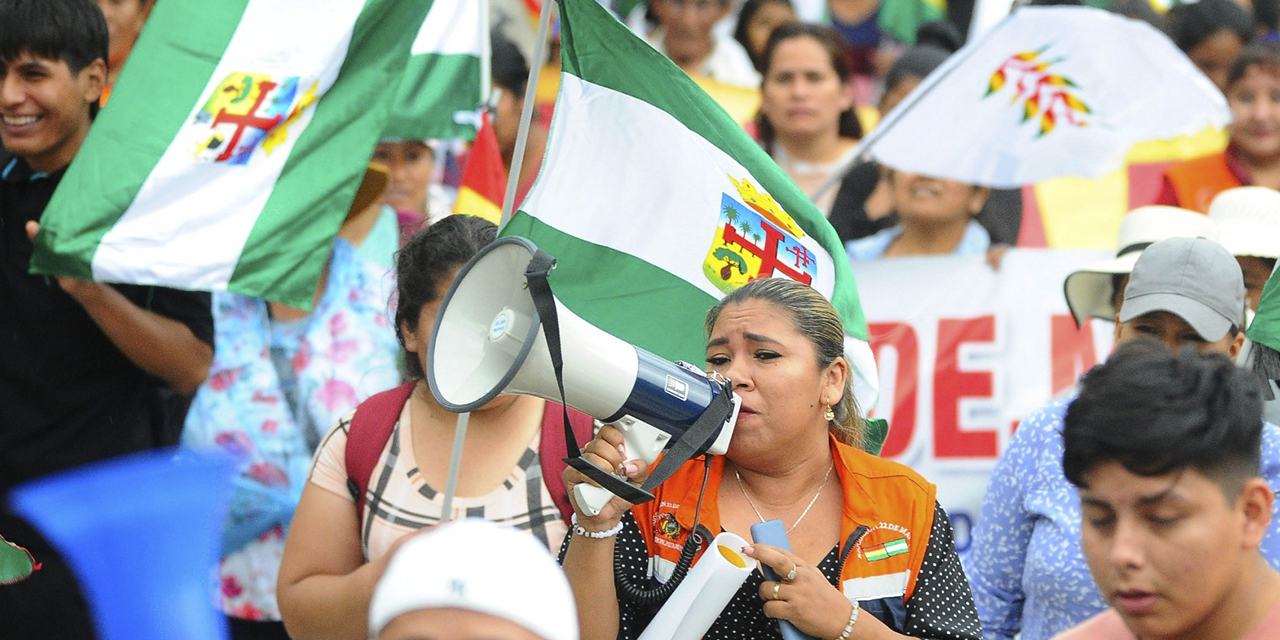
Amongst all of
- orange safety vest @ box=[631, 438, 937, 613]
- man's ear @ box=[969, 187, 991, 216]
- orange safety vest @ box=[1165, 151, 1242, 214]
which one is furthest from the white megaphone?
orange safety vest @ box=[1165, 151, 1242, 214]

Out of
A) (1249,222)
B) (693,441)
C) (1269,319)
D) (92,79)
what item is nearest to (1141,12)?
(1249,222)

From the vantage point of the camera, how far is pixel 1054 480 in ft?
12.0

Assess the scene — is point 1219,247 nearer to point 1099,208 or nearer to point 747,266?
point 747,266

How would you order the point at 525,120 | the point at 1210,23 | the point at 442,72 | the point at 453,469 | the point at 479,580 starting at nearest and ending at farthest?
the point at 479,580, the point at 453,469, the point at 525,120, the point at 442,72, the point at 1210,23

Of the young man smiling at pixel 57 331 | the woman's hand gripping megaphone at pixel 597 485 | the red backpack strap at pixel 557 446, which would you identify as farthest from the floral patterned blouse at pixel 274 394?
the woman's hand gripping megaphone at pixel 597 485

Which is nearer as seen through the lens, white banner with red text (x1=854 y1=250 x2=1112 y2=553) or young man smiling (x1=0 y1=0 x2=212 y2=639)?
young man smiling (x1=0 y1=0 x2=212 y2=639)

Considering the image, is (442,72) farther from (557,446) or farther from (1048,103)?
(1048,103)

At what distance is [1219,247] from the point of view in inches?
154

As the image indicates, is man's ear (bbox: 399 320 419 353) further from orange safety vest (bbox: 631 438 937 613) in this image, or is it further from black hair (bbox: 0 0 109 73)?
black hair (bbox: 0 0 109 73)

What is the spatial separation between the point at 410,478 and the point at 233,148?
1.44 m

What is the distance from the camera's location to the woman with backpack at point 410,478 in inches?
137

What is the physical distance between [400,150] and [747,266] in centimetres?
247

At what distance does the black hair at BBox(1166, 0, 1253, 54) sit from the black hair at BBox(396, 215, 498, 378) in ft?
17.4

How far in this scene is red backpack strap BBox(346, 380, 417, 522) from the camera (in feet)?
11.6
